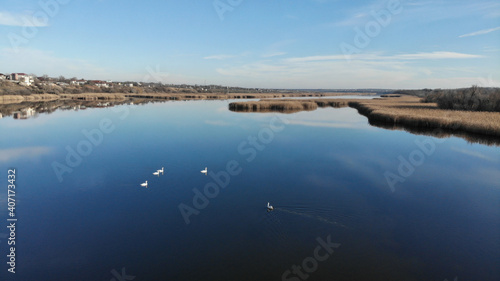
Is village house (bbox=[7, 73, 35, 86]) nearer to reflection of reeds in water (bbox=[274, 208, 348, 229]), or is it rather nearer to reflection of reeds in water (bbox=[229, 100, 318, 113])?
reflection of reeds in water (bbox=[229, 100, 318, 113])

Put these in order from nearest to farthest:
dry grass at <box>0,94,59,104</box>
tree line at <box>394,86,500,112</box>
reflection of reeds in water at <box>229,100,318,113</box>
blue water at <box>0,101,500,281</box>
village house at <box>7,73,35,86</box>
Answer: blue water at <box>0,101,500,281</box>, tree line at <box>394,86,500,112</box>, reflection of reeds in water at <box>229,100,318,113</box>, dry grass at <box>0,94,59,104</box>, village house at <box>7,73,35,86</box>

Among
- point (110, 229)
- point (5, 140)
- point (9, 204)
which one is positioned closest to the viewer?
point (110, 229)

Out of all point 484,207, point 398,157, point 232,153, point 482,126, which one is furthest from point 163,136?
point 482,126

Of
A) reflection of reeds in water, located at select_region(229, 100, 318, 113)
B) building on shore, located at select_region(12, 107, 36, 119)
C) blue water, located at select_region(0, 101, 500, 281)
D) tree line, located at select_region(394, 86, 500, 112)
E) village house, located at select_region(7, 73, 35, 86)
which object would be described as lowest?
blue water, located at select_region(0, 101, 500, 281)

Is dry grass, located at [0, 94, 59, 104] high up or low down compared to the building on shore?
up

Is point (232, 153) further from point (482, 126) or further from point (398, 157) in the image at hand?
point (482, 126)

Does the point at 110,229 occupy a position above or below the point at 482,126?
below

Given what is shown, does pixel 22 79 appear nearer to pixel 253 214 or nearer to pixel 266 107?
pixel 266 107

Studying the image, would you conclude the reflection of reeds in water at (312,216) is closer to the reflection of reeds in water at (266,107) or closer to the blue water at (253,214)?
the blue water at (253,214)

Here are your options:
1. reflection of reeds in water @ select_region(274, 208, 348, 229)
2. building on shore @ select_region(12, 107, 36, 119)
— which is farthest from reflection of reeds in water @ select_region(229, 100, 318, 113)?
reflection of reeds in water @ select_region(274, 208, 348, 229)
